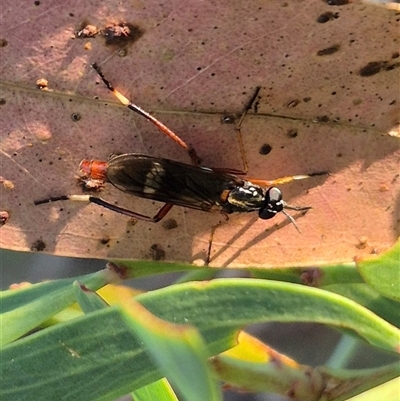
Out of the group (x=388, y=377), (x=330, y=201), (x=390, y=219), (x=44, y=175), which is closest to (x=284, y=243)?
(x=330, y=201)

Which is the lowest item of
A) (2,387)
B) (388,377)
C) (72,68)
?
(388,377)

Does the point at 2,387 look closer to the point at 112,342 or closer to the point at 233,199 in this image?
the point at 112,342

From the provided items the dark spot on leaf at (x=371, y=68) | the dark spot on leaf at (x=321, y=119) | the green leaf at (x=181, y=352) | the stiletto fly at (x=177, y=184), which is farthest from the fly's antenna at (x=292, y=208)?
the green leaf at (x=181, y=352)

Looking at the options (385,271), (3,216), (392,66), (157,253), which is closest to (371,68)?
(392,66)

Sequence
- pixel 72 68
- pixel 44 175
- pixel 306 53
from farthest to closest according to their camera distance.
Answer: pixel 44 175 → pixel 72 68 → pixel 306 53

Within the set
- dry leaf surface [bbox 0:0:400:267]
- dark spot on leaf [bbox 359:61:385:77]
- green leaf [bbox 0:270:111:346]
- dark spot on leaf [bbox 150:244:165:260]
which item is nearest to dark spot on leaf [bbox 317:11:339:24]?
dry leaf surface [bbox 0:0:400:267]

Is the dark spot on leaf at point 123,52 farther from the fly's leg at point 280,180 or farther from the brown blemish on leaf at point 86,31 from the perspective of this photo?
the fly's leg at point 280,180

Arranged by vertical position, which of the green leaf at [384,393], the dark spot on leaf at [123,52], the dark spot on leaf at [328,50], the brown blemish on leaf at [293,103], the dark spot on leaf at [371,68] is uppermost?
the dark spot on leaf at [328,50]
